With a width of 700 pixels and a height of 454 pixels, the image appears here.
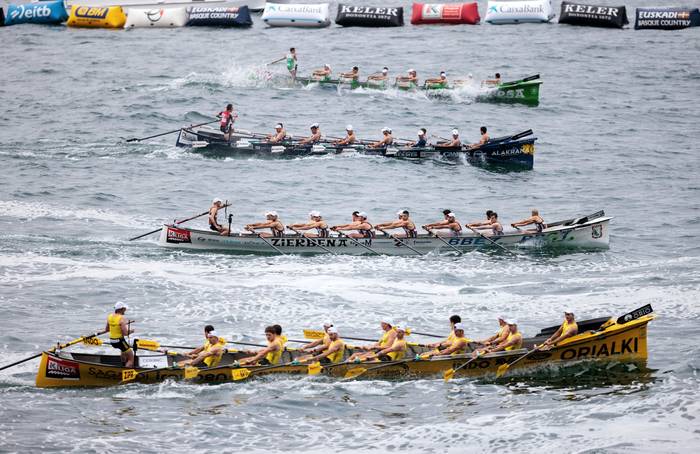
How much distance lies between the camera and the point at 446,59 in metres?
68.2

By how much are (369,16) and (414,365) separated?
1976 inches

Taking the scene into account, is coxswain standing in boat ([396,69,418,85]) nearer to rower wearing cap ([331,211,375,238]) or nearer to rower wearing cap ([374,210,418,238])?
rower wearing cap ([374,210,418,238])

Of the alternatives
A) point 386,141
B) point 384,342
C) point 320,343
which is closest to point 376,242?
point 320,343

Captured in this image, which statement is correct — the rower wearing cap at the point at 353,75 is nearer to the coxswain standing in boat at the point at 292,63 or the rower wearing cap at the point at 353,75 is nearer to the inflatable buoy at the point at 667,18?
the coxswain standing in boat at the point at 292,63

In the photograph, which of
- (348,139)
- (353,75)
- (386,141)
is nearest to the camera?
(386,141)

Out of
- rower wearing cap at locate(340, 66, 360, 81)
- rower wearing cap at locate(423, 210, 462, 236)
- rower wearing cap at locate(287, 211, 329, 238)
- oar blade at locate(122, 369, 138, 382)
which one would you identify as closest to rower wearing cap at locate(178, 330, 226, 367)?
oar blade at locate(122, 369, 138, 382)

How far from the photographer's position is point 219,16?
242 feet

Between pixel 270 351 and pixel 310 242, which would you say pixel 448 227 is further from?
pixel 270 351

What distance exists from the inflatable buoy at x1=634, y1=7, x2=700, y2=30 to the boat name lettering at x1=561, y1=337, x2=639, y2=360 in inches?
1917

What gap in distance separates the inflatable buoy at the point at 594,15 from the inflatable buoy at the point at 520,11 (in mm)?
1297

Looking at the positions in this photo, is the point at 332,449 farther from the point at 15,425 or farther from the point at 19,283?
the point at 19,283

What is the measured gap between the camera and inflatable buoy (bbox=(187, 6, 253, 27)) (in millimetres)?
73625

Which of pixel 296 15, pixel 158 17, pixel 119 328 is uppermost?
pixel 296 15

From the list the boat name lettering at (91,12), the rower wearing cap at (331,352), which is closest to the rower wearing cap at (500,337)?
the rower wearing cap at (331,352)
